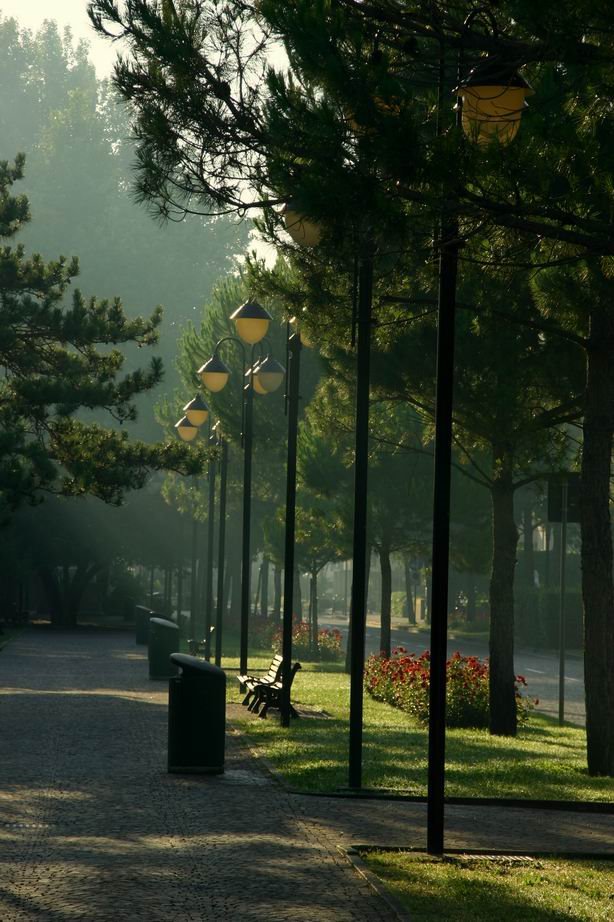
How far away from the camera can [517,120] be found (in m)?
8.75

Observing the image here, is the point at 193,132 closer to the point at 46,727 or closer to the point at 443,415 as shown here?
the point at 443,415

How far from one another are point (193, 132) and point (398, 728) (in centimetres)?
975

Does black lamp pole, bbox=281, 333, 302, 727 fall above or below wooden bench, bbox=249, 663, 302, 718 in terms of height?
above

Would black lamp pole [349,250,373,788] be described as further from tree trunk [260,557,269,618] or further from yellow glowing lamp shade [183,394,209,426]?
tree trunk [260,557,269,618]

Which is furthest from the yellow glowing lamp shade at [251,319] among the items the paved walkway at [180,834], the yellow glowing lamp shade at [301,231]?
the yellow glowing lamp shade at [301,231]

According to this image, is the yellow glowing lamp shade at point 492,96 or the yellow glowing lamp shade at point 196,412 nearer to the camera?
the yellow glowing lamp shade at point 492,96

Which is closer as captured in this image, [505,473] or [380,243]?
[380,243]

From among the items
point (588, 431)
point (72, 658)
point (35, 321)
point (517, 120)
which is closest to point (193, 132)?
point (517, 120)

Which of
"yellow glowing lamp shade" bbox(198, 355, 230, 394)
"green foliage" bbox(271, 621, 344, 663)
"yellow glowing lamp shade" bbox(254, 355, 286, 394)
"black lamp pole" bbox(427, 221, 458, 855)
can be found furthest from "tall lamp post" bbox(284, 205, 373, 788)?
"green foliage" bbox(271, 621, 344, 663)

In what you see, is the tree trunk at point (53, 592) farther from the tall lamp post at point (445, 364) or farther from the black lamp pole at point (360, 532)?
the tall lamp post at point (445, 364)

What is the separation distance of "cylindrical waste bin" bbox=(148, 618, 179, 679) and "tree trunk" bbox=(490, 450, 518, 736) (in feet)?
25.9

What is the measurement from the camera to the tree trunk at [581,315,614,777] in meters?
14.0

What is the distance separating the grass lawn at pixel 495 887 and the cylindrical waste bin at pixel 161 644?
55.1 ft

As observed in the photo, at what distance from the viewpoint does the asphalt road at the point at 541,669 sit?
2538 centimetres
